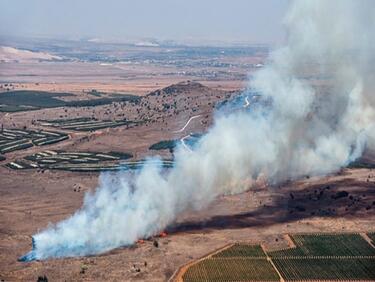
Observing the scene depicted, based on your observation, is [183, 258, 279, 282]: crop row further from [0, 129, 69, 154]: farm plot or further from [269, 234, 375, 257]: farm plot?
[0, 129, 69, 154]: farm plot

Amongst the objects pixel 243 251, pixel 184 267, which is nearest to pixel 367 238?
pixel 243 251

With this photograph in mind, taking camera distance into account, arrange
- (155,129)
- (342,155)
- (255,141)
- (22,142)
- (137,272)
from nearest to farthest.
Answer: (137,272), (255,141), (342,155), (22,142), (155,129)

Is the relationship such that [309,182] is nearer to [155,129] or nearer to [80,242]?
[80,242]

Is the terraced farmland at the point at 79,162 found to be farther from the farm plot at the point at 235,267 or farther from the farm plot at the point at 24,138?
the farm plot at the point at 235,267

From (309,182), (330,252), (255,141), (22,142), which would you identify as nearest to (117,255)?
(330,252)

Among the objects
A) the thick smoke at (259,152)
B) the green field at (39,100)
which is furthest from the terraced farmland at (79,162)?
the green field at (39,100)
